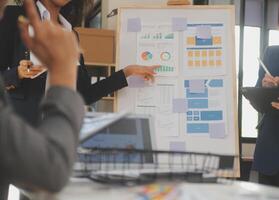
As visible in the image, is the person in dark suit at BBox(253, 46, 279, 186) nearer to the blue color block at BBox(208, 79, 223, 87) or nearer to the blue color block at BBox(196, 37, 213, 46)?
the blue color block at BBox(208, 79, 223, 87)

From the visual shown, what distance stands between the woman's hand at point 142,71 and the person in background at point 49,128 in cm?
172

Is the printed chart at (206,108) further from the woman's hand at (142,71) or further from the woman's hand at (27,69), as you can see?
the woman's hand at (27,69)

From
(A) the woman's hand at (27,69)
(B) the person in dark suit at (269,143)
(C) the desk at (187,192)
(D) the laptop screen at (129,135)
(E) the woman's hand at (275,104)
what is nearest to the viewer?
(C) the desk at (187,192)

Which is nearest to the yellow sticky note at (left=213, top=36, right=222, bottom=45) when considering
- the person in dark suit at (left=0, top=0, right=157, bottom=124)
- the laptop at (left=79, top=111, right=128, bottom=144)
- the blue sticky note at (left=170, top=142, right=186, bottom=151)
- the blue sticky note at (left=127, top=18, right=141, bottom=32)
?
the blue sticky note at (left=127, top=18, right=141, bottom=32)

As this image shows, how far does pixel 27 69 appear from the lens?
6.50 ft

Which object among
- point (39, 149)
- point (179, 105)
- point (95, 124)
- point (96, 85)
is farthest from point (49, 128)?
point (179, 105)

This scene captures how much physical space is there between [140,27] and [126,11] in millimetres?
141

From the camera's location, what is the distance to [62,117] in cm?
80

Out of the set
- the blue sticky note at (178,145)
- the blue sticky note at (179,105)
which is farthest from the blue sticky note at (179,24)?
the blue sticky note at (178,145)

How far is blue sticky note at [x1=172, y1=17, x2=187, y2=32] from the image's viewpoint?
283 cm

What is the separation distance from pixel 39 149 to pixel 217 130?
6.97ft

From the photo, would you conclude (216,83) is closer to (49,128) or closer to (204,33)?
(204,33)

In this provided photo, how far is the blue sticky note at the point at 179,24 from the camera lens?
2.83 metres

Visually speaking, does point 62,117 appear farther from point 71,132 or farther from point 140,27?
point 140,27
